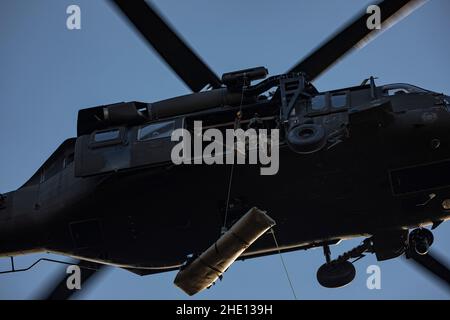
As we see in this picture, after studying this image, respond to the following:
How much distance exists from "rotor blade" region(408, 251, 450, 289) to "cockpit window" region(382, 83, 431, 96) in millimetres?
3012

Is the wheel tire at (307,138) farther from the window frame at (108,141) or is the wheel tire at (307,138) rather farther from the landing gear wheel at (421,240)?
the window frame at (108,141)

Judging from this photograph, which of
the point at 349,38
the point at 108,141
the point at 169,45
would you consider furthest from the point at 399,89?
the point at 108,141

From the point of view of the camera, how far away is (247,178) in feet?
44.9

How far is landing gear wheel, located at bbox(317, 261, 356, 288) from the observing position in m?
14.1

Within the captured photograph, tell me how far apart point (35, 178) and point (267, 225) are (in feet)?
19.8

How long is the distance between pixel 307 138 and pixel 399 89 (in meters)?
2.43

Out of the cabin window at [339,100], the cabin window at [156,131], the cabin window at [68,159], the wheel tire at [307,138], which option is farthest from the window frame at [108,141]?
the cabin window at [339,100]

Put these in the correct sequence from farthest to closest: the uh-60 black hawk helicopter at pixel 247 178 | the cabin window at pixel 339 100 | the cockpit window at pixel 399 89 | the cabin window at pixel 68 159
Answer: the cabin window at pixel 68 159, the cockpit window at pixel 399 89, the cabin window at pixel 339 100, the uh-60 black hawk helicopter at pixel 247 178

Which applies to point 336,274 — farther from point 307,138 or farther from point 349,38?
point 349,38

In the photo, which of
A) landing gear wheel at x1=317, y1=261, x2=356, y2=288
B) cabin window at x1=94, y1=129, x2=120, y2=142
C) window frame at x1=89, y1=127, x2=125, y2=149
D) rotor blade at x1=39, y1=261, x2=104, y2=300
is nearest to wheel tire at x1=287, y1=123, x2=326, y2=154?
landing gear wheel at x1=317, y1=261, x2=356, y2=288

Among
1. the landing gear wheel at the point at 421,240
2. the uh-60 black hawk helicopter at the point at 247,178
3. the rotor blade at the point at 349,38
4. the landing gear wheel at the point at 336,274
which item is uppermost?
the rotor blade at the point at 349,38

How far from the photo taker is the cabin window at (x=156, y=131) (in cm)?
1409

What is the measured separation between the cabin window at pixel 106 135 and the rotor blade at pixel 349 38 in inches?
135
